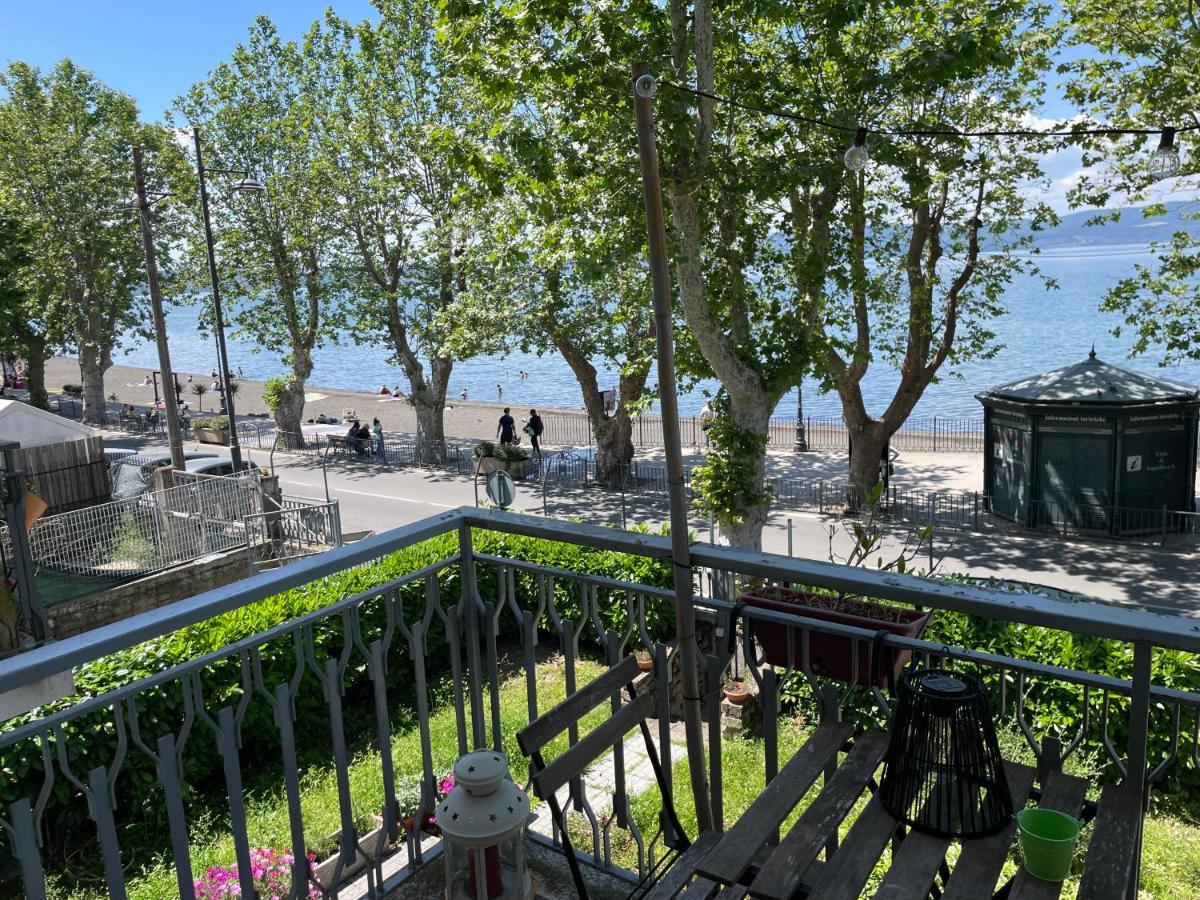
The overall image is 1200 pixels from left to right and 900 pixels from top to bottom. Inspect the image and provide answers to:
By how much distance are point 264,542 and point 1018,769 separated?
1628cm

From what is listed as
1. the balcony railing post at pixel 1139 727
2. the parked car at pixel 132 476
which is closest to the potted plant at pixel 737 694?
the balcony railing post at pixel 1139 727

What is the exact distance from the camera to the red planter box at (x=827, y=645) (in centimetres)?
293

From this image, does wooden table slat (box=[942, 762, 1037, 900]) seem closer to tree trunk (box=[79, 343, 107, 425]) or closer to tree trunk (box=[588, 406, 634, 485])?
tree trunk (box=[588, 406, 634, 485])

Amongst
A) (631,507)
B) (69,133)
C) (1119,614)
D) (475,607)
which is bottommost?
(631,507)

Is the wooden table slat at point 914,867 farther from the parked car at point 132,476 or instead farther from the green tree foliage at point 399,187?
the green tree foliage at point 399,187

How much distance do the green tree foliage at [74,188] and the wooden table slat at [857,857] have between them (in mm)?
39409

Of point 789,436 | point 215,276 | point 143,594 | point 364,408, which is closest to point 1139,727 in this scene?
point 143,594

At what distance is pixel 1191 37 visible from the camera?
51.8 feet

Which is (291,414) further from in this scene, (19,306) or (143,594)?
(143,594)

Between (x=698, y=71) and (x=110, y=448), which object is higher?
(x=698, y=71)

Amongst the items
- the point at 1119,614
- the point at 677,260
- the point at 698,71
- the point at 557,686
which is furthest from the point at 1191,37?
the point at 1119,614

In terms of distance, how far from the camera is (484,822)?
9.46ft

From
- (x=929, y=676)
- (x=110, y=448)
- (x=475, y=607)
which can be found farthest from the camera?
(x=110, y=448)

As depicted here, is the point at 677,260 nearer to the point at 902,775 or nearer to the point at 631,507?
the point at 902,775
